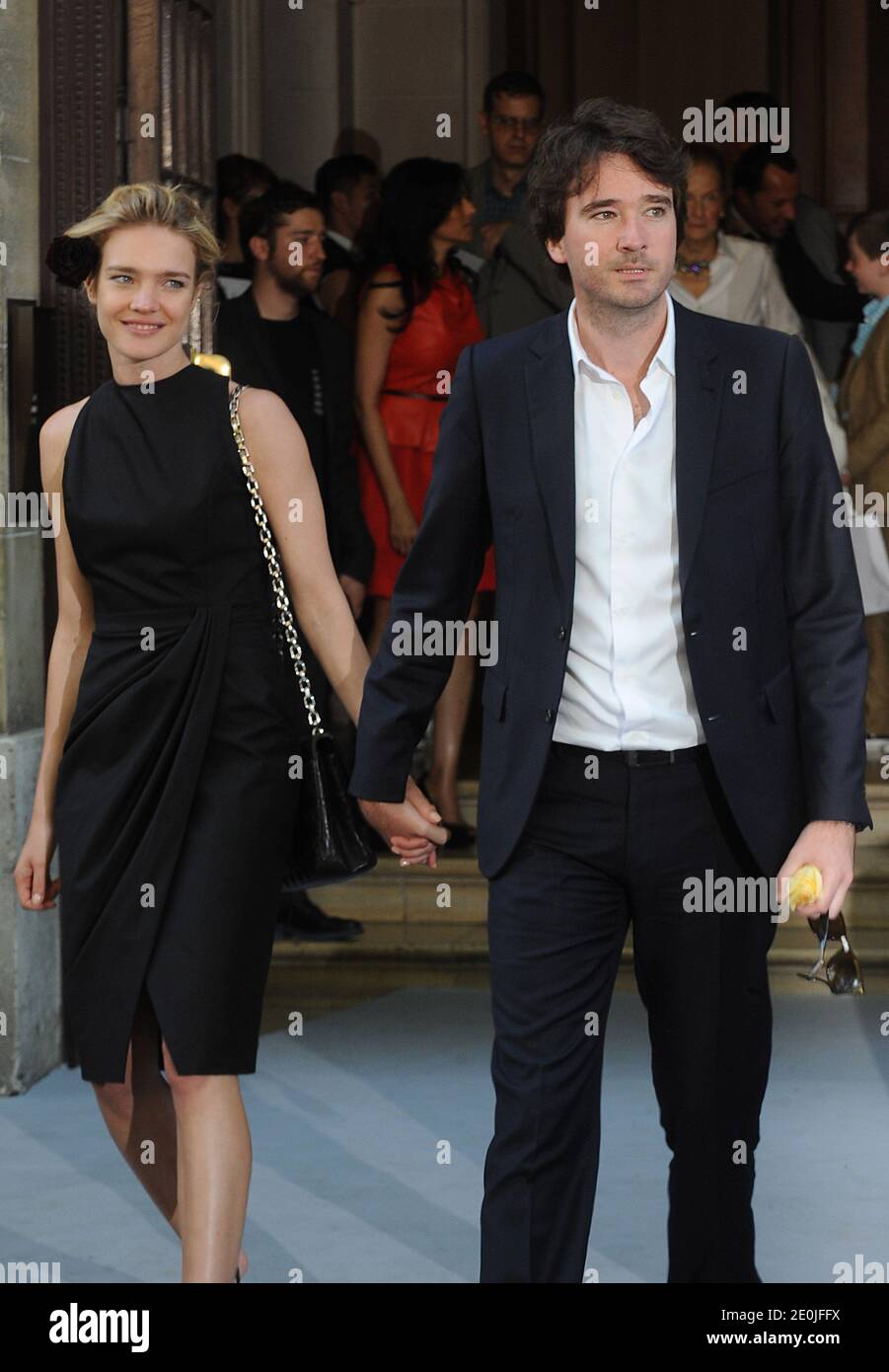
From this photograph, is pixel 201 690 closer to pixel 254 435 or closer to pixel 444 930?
pixel 254 435

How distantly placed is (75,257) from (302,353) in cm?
332

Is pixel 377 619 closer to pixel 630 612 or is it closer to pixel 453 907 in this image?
pixel 453 907

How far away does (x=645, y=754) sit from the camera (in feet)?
12.0

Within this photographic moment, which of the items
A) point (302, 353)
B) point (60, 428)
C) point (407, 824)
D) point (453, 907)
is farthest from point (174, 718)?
point (453, 907)

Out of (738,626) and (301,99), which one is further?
(301,99)

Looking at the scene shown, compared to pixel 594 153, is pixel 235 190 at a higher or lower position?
higher

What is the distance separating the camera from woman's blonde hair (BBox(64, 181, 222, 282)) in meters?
4.23

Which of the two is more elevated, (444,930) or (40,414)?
(40,414)

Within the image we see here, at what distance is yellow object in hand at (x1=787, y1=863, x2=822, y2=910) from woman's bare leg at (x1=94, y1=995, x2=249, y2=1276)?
1277mm

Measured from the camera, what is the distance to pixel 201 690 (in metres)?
4.12

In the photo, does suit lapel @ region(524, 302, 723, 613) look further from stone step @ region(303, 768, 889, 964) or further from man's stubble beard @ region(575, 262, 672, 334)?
stone step @ region(303, 768, 889, 964)

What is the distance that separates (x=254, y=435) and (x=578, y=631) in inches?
33.1

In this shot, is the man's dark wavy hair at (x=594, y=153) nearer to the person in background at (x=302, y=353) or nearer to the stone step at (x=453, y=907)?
the person in background at (x=302, y=353)
